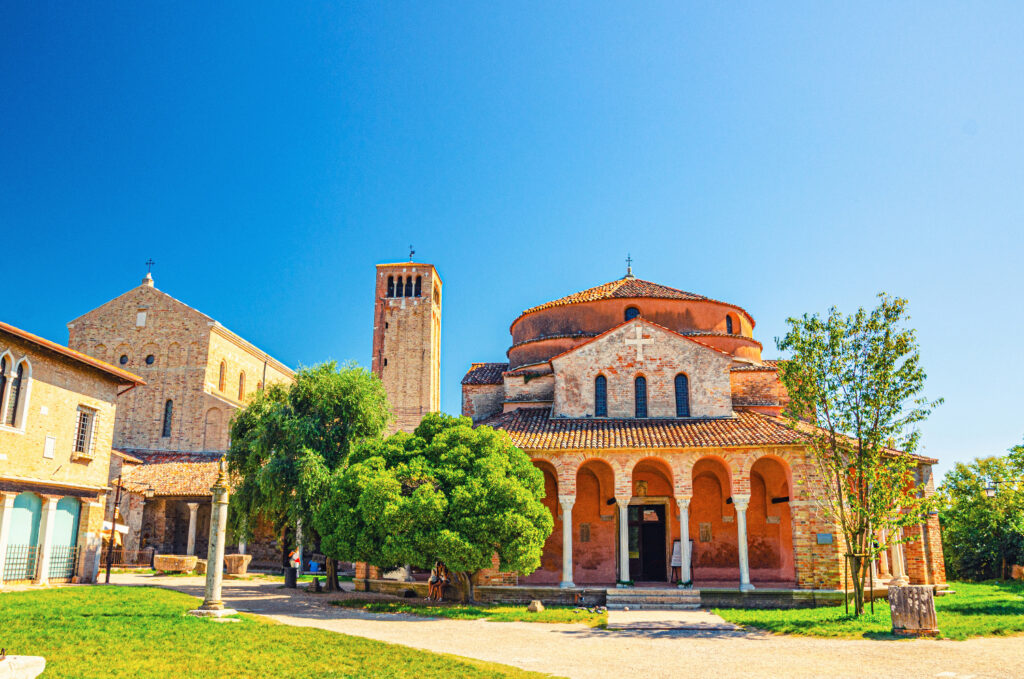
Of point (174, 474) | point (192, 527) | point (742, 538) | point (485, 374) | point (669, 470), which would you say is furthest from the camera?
point (174, 474)

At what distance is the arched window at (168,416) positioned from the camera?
41.8m

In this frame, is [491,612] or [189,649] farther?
[491,612]

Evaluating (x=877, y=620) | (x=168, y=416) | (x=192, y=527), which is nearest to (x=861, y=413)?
(x=877, y=620)

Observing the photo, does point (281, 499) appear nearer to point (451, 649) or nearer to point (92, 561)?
point (92, 561)

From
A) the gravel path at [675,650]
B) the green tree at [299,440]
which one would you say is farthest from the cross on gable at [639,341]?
the gravel path at [675,650]

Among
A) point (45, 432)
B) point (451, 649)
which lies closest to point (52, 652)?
point (451, 649)

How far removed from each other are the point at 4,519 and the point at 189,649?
1286 centimetres

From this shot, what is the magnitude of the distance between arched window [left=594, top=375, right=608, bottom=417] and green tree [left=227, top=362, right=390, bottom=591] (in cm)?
813

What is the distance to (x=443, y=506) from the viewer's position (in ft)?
60.0

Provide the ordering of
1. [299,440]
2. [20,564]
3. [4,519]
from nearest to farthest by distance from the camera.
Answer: [4,519] < [20,564] < [299,440]

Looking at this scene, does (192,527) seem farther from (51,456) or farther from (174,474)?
(51,456)

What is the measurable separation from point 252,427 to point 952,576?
1436 inches

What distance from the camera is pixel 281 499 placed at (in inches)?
941

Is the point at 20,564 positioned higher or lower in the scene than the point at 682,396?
lower
